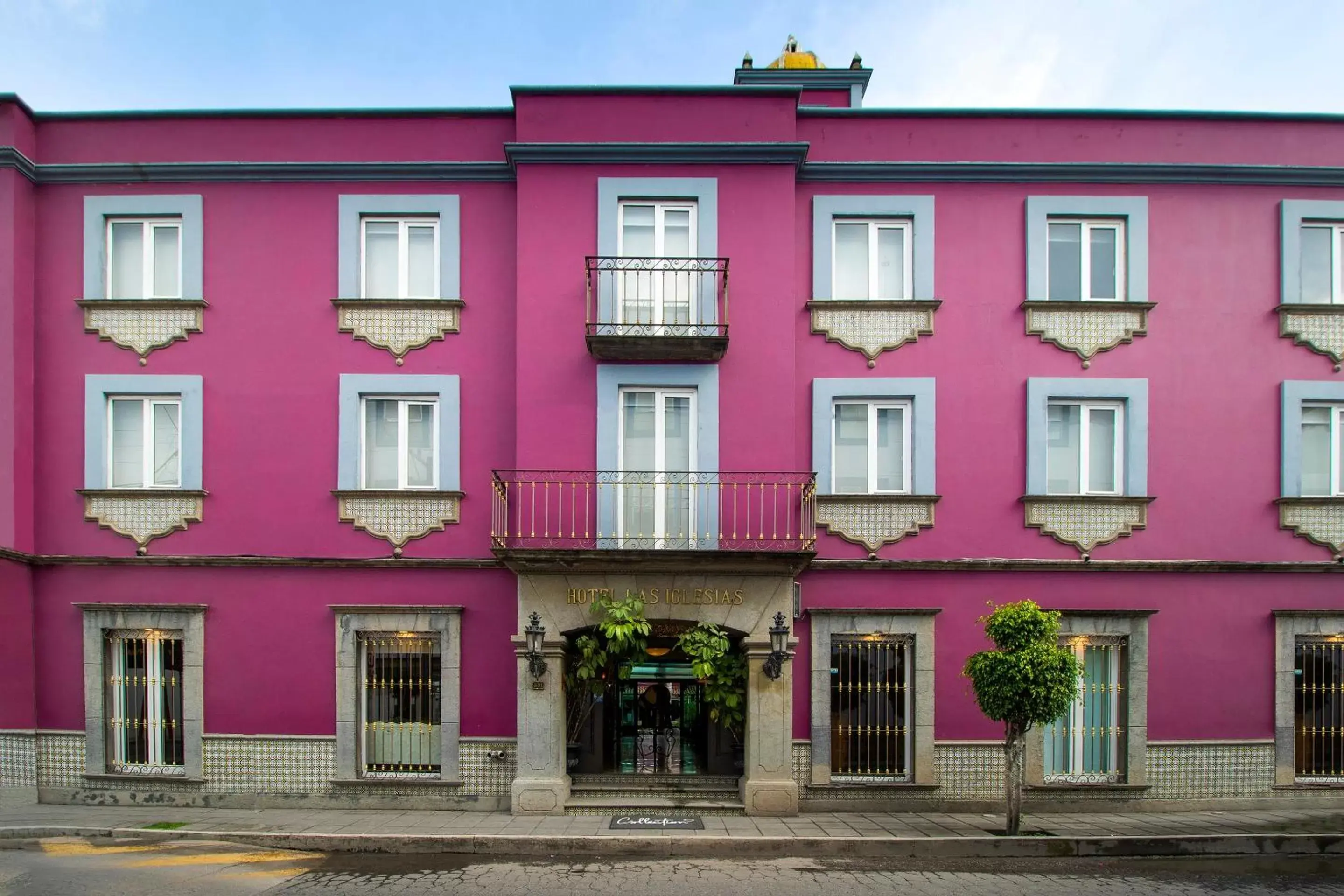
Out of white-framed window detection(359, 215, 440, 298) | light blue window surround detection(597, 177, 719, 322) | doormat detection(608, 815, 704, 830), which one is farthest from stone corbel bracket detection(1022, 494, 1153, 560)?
white-framed window detection(359, 215, 440, 298)

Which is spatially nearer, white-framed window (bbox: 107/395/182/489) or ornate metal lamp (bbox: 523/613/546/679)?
ornate metal lamp (bbox: 523/613/546/679)

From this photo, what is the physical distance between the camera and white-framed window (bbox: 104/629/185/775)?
39.5 ft

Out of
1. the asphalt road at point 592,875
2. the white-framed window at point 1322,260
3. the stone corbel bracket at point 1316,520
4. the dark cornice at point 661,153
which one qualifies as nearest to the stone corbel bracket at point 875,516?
the asphalt road at point 592,875

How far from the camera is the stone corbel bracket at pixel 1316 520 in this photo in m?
12.1

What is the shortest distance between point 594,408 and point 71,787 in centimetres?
900

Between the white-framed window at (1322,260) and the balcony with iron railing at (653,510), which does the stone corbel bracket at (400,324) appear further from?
the white-framed window at (1322,260)

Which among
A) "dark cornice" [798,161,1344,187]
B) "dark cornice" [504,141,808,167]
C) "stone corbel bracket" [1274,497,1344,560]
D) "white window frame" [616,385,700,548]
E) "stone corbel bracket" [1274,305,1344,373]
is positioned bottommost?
"stone corbel bracket" [1274,497,1344,560]

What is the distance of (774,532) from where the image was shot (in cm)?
1164

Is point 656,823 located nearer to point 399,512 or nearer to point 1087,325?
point 399,512

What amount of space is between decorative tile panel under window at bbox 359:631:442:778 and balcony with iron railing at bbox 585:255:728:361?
4960 millimetres

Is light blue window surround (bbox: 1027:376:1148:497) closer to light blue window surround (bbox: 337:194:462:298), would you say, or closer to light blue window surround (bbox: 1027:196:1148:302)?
light blue window surround (bbox: 1027:196:1148:302)

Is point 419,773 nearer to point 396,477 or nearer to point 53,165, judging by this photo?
point 396,477

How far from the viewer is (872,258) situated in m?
12.5

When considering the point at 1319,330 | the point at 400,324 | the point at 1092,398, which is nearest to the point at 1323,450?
the point at 1319,330
